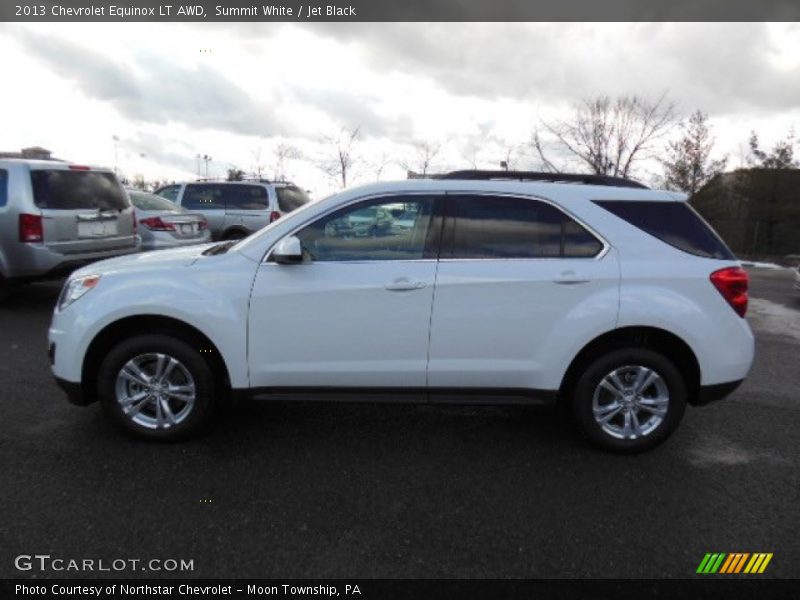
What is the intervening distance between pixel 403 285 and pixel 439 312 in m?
0.28

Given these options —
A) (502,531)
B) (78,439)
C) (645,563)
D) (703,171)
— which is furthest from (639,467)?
(703,171)

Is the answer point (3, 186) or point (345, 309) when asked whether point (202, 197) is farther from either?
point (345, 309)

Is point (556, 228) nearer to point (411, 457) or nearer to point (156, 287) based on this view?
point (411, 457)

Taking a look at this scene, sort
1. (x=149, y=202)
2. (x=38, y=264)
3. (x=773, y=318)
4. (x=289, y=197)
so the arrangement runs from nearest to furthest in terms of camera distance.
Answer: (x=38, y=264)
(x=773, y=318)
(x=149, y=202)
(x=289, y=197)

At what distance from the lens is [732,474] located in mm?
3379

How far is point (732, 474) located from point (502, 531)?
168cm

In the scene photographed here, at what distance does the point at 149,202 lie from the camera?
9438mm

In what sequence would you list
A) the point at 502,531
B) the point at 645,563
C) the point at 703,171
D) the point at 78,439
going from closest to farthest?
the point at 645,563 → the point at 502,531 → the point at 78,439 → the point at 703,171

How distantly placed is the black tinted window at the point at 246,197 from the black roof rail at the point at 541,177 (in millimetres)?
8119

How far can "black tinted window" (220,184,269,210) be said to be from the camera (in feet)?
37.0

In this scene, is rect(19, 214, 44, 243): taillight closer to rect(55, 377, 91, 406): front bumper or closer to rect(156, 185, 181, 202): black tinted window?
rect(55, 377, 91, 406): front bumper

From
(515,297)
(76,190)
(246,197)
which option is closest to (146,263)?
(515,297)

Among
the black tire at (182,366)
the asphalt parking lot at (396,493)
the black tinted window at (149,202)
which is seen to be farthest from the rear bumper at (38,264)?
the black tire at (182,366)

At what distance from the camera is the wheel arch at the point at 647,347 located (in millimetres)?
3492
